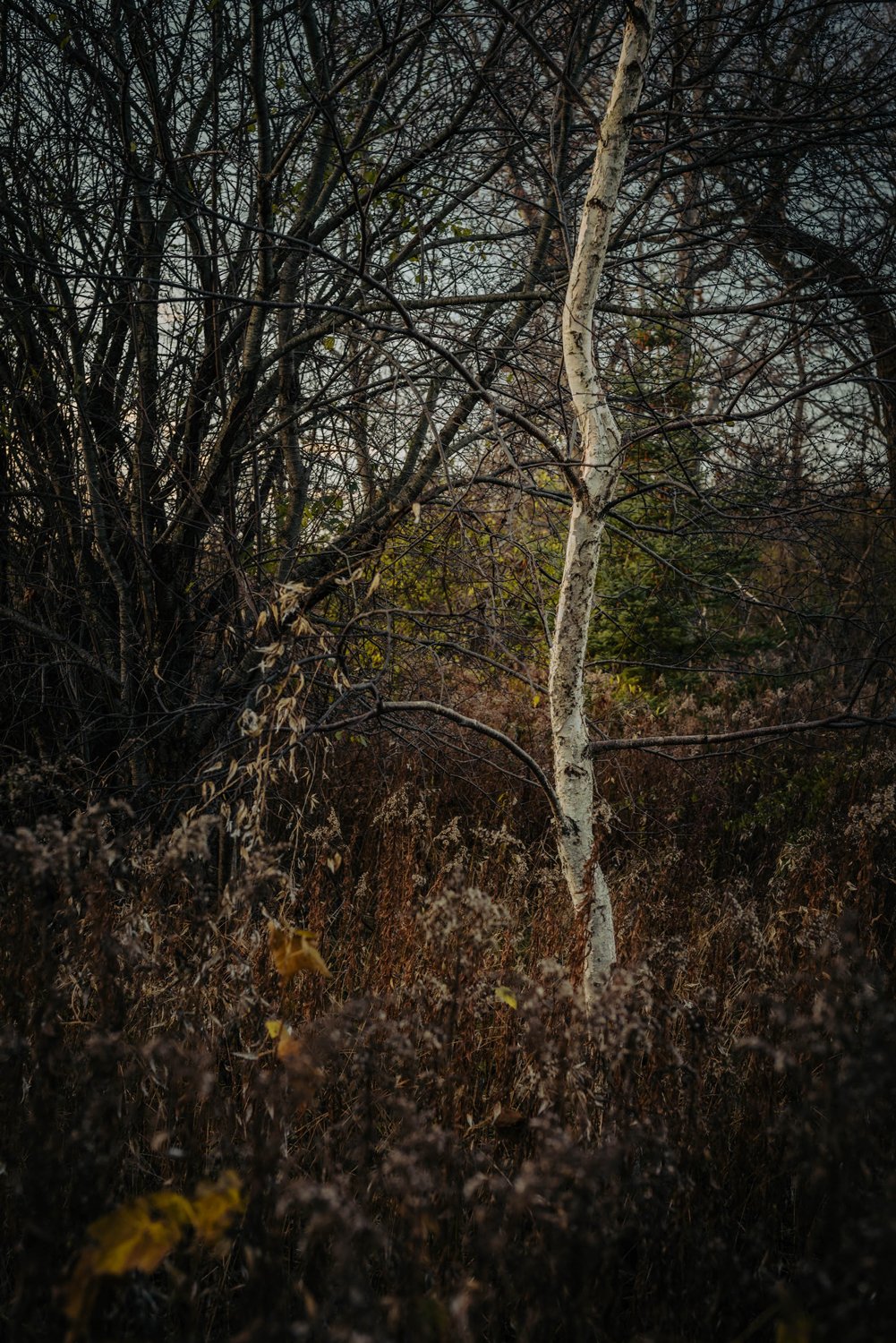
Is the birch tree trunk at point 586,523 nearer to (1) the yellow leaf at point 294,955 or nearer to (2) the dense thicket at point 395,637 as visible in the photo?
(2) the dense thicket at point 395,637

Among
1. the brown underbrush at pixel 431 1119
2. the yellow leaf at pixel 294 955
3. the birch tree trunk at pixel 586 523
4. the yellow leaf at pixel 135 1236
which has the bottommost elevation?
the brown underbrush at pixel 431 1119

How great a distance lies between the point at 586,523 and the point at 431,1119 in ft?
5.51

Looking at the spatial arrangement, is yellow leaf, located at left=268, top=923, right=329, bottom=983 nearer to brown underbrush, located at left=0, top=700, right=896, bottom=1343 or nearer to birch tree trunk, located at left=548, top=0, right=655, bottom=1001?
brown underbrush, located at left=0, top=700, right=896, bottom=1343

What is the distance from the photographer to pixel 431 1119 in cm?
188

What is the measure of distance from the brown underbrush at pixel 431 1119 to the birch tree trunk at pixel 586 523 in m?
0.27

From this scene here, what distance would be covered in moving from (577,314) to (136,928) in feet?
7.35

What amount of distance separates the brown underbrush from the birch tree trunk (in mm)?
266

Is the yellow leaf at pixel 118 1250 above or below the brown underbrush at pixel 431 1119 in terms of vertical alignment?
above

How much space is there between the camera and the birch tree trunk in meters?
2.38

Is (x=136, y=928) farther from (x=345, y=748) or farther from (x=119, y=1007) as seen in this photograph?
(x=345, y=748)

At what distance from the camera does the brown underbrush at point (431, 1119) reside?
116 centimetres

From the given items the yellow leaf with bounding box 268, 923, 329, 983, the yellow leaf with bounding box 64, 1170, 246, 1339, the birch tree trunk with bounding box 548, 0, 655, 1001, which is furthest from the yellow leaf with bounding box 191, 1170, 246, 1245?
the birch tree trunk with bounding box 548, 0, 655, 1001

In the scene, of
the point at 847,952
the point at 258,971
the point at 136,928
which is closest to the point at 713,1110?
the point at 847,952

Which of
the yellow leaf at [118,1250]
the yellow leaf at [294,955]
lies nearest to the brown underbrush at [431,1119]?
the yellow leaf at [118,1250]
